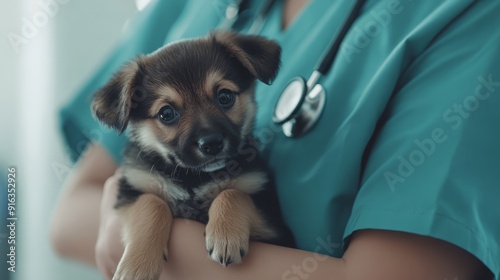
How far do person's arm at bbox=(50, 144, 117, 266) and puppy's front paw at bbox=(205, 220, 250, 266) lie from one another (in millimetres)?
362

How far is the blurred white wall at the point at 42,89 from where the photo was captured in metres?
1.04

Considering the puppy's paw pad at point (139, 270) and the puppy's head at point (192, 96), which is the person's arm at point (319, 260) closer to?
the puppy's paw pad at point (139, 270)

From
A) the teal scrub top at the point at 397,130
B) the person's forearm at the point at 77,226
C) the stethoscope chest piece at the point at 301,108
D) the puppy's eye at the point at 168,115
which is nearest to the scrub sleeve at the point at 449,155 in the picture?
the teal scrub top at the point at 397,130

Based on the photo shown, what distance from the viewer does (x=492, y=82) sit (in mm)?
878

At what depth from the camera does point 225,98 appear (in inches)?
41.1

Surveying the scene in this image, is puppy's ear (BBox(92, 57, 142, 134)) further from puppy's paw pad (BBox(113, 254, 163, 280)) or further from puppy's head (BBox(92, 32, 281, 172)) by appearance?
puppy's paw pad (BBox(113, 254, 163, 280))

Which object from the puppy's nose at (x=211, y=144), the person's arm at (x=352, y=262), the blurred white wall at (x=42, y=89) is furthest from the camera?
the blurred white wall at (x=42, y=89)

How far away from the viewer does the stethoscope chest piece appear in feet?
3.27

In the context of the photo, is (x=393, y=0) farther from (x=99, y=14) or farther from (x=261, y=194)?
(x=99, y=14)

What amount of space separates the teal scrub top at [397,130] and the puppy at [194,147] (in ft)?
0.20

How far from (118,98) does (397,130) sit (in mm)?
503

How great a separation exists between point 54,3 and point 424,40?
2.62 feet

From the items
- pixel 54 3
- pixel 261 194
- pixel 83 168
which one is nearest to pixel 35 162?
pixel 83 168

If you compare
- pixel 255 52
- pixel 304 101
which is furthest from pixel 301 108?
pixel 255 52
